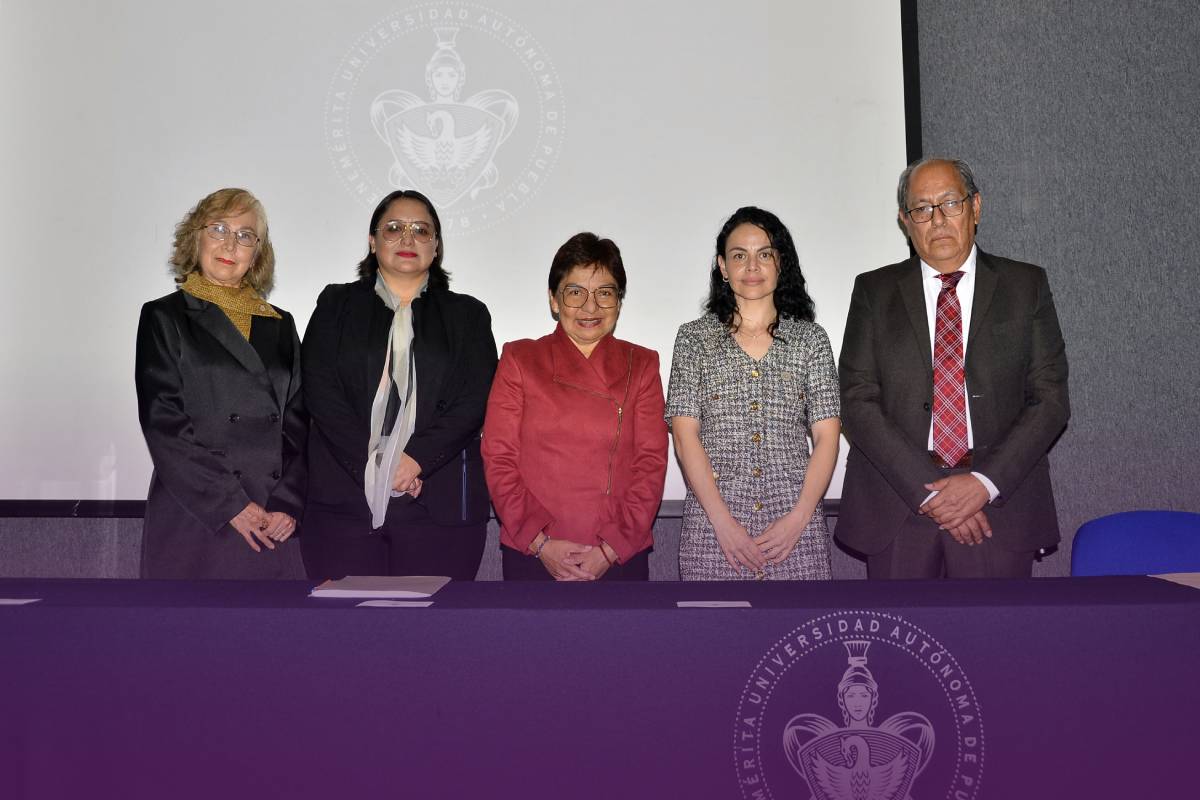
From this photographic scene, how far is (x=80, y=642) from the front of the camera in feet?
4.32

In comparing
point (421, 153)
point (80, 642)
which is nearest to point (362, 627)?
point (80, 642)

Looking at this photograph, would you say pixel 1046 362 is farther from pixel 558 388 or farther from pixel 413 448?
pixel 413 448

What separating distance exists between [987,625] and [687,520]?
1.20m

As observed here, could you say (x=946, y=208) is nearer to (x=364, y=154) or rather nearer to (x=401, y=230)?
(x=401, y=230)

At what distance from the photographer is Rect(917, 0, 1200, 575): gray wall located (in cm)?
322

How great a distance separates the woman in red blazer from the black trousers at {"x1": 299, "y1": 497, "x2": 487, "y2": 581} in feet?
0.62

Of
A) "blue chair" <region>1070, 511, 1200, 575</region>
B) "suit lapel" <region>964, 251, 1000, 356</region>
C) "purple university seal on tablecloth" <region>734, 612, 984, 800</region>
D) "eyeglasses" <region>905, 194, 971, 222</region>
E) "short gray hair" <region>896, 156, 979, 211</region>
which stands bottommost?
"purple university seal on tablecloth" <region>734, 612, 984, 800</region>

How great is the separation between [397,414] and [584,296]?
0.62m

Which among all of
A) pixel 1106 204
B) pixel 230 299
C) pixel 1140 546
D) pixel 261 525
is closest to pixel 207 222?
pixel 230 299

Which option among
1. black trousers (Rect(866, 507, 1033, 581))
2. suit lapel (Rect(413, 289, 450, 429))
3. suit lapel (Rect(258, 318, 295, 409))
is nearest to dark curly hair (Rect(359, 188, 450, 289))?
suit lapel (Rect(413, 289, 450, 429))

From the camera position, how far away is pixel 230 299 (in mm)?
2549

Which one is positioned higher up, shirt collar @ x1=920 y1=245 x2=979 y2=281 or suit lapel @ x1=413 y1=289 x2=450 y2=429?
shirt collar @ x1=920 y1=245 x2=979 y2=281

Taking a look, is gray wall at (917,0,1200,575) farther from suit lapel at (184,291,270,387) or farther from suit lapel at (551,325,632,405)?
suit lapel at (184,291,270,387)

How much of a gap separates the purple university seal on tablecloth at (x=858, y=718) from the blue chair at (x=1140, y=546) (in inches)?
37.7
